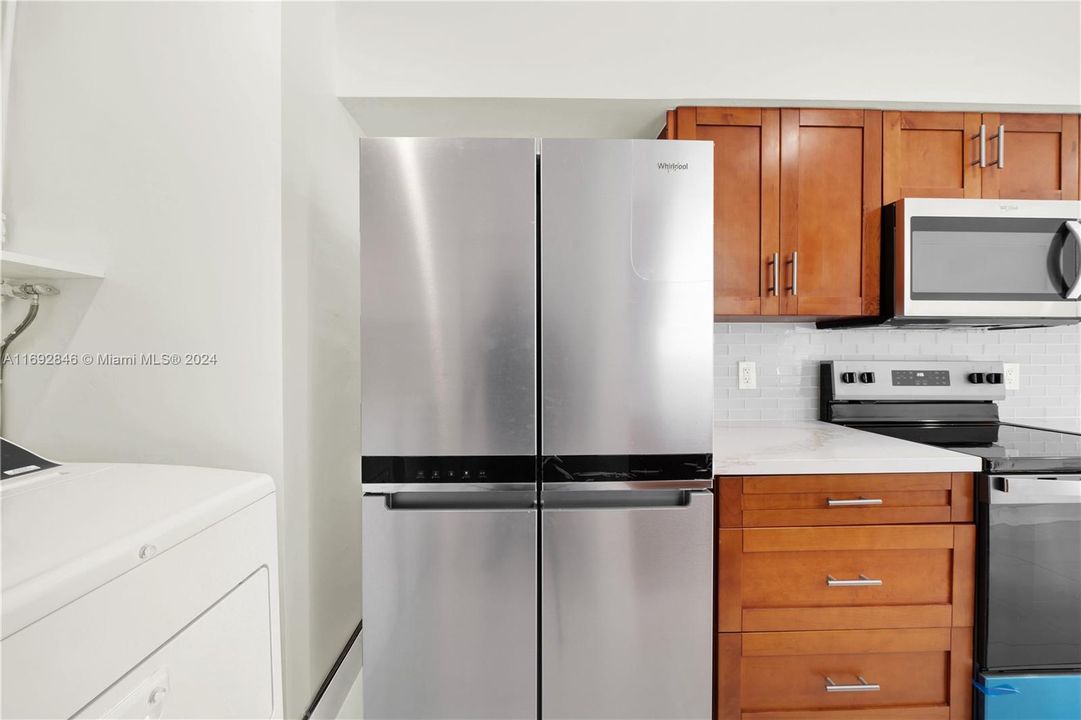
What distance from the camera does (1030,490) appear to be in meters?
1.43

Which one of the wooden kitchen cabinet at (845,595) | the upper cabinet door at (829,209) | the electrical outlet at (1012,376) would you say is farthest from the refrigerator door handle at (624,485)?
the electrical outlet at (1012,376)

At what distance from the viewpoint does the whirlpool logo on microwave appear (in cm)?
134

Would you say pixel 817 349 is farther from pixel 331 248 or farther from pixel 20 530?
pixel 20 530

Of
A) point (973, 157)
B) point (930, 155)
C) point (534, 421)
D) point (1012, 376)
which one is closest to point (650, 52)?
point (930, 155)

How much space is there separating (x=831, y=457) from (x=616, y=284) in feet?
2.70

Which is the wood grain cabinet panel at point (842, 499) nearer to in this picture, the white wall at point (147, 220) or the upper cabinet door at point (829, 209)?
the upper cabinet door at point (829, 209)

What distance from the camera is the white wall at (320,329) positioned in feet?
4.53

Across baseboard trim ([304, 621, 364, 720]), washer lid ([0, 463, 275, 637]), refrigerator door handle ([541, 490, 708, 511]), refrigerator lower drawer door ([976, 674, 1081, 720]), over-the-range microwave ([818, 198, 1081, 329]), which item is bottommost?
baseboard trim ([304, 621, 364, 720])

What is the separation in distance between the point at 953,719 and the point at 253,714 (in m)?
1.85

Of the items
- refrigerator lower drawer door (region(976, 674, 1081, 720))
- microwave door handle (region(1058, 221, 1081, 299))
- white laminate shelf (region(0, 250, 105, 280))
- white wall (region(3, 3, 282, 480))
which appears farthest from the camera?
microwave door handle (region(1058, 221, 1081, 299))

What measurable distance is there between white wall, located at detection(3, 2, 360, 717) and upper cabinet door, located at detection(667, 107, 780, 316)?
134 centimetres

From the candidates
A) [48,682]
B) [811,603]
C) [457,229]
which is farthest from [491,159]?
[811,603]

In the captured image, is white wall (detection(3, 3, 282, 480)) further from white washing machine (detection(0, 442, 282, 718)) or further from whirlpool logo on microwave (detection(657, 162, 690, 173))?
whirlpool logo on microwave (detection(657, 162, 690, 173))

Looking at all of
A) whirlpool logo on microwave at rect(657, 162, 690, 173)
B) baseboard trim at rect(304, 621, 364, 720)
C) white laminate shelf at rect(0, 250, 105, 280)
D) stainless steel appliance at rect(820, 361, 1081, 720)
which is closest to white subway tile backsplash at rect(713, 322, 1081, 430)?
stainless steel appliance at rect(820, 361, 1081, 720)
